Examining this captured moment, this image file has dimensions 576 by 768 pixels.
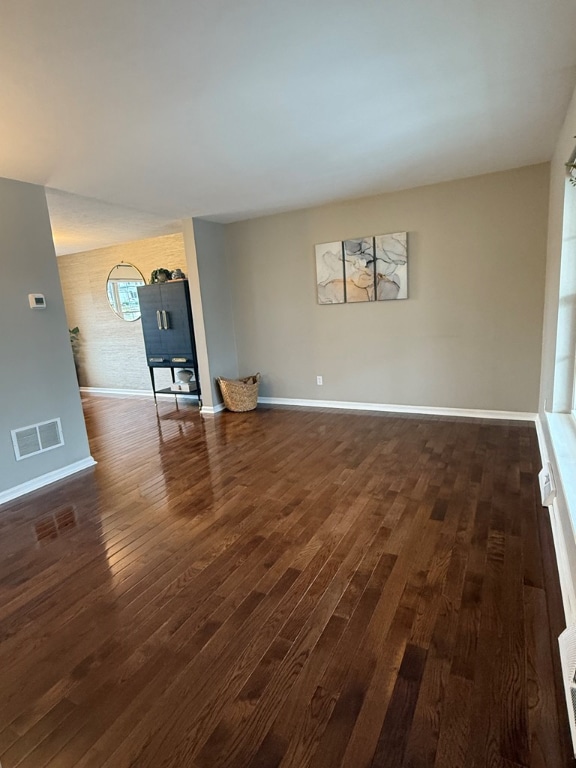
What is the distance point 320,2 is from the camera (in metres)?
1.46

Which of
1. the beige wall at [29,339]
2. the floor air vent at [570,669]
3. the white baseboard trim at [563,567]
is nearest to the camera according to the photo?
the floor air vent at [570,669]

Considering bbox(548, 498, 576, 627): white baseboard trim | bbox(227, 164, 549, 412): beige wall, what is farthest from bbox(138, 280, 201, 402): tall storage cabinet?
bbox(548, 498, 576, 627): white baseboard trim

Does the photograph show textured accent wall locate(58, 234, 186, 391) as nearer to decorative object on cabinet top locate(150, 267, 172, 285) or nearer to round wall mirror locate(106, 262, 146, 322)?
round wall mirror locate(106, 262, 146, 322)

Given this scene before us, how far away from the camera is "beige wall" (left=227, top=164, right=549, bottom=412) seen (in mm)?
3807

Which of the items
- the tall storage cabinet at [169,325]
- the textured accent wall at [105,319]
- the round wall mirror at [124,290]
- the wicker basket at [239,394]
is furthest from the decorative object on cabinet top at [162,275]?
the wicker basket at [239,394]

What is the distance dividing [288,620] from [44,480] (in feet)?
8.65

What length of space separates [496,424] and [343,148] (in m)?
2.90

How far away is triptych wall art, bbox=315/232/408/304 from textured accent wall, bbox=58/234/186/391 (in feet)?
8.14

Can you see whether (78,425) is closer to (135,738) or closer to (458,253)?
(135,738)

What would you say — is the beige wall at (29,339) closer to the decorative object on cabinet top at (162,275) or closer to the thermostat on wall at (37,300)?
the thermostat on wall at (37,300)

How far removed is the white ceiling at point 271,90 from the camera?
60.9 inches

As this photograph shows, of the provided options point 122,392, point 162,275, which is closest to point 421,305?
point 162,275

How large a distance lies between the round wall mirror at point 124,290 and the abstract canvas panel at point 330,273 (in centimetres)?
300

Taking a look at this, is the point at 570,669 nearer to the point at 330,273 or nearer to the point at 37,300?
the point at 37,300
